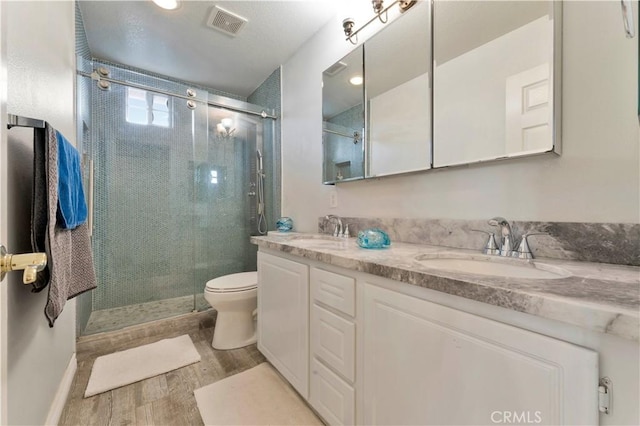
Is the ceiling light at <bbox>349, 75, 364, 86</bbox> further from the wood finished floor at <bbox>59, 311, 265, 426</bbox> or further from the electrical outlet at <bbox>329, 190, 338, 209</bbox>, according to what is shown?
the wood finished floor at <bbox>59, 311, 265, 426</bbox>

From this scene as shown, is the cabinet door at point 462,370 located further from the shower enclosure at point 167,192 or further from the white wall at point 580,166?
the shower enclosure at point 167,192

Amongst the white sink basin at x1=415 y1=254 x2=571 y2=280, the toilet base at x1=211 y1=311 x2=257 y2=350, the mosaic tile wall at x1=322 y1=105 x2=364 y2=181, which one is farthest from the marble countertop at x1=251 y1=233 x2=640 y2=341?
Answer: the toilet base at x1=211 y1=311 x2=257 y2=350

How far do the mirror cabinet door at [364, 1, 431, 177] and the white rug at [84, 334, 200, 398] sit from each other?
5.69ft

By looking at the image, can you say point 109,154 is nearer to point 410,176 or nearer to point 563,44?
point 410,176

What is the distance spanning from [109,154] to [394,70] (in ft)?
8.13

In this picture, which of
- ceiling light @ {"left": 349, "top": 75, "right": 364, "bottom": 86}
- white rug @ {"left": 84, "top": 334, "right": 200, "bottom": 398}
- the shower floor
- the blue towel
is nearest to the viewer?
the blue towel

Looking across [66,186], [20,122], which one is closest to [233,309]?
[66,186]

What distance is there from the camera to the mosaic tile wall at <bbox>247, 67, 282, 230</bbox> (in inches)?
98.7

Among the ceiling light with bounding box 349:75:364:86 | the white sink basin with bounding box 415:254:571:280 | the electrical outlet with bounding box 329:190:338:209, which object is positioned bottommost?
the white sink basin with bounding box 415:254:571:280

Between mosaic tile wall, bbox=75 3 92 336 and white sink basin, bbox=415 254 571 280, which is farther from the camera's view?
mosaic tile wall, bbox=75 3 92 336

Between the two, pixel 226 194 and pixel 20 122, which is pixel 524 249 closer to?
pixel 20 122

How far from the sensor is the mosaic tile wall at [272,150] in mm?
2506

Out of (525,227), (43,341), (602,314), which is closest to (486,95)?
(525,227)

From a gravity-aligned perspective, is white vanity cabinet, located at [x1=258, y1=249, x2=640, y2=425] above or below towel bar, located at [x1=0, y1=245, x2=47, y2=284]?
below
